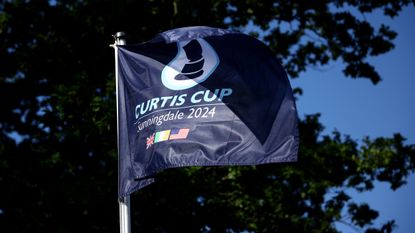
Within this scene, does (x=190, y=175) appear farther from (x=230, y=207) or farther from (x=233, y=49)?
(x=233, y=49)

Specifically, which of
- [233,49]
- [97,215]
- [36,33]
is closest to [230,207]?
[97,215]

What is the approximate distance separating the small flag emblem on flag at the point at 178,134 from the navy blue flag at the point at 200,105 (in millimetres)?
11

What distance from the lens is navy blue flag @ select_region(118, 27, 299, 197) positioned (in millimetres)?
7719

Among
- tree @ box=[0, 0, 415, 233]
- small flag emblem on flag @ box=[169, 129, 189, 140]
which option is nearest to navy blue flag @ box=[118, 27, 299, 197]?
small flag emblem on flag @ box=[169, 129, 189, 140]

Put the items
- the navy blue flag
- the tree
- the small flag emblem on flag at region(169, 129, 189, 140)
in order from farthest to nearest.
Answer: the tree < the small flag emblem on flag at region(169, 129, 189, 140) < the navy blue flag

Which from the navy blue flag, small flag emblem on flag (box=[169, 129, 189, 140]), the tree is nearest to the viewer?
the navy blue flag

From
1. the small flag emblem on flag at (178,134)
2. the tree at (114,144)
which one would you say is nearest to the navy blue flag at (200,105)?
the small flag emblem on flag at (178,134)

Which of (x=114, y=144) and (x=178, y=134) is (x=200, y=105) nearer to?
(x=178, y=134)

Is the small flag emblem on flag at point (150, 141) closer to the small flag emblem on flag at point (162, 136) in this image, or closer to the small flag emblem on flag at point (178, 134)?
the small flag emblem on flag at point (162, 136)

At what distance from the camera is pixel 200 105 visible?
7.99 meters

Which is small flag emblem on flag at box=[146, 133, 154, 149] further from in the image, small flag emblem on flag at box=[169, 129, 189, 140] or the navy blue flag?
small flag emblem on flag at box=[169, 129, 189, 140]

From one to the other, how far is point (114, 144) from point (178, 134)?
7978 millimetres

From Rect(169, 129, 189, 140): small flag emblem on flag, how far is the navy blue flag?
0.04 feet

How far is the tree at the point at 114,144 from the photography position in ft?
49.6
